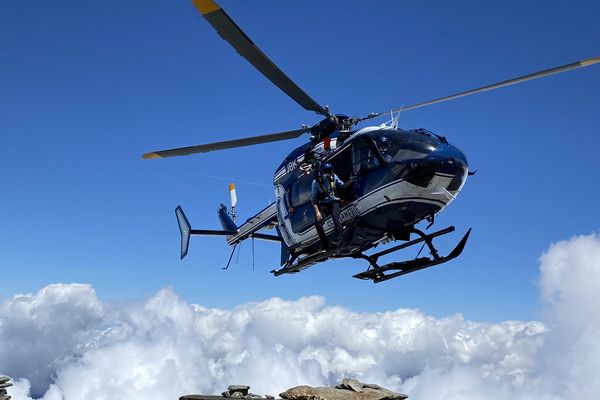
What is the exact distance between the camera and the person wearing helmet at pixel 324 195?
23.3 meters

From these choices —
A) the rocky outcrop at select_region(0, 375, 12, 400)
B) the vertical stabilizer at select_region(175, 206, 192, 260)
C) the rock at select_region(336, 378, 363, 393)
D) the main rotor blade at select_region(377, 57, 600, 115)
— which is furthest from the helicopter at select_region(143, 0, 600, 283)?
the rocky outcrop at select_region(0, 375, 12, 400)

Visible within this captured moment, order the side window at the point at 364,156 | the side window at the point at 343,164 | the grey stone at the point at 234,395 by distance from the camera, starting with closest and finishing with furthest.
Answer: the side window at the point at 364,156 < the side window at the point at 343,164 < the grey stone at the point at 234,395

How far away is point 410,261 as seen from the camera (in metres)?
24.0

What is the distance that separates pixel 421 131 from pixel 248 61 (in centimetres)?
749

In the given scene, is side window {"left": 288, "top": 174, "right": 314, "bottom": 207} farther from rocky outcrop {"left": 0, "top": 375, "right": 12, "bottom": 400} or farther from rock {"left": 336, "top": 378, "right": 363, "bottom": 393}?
rocky outcrop {"left": 0, "top": 375, "right": 12, "bottom": 400}

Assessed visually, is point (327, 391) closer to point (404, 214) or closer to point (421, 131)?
point (404, 214)

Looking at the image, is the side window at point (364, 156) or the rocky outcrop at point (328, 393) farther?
the rocky outcrop at point (328, 393)

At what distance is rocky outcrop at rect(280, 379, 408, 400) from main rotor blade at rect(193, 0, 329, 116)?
12.4 metres

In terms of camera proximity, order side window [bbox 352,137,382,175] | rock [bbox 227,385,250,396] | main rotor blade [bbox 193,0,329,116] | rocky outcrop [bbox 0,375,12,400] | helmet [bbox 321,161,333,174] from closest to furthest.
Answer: main rotor blade [bbox 193,0,329,116], side window [bbox 352,137,382,175], helmet [bbox 321,161,333,174], rock [bbox 227,385,250,396], rocky outcrop [bbox 0,375,12,400]

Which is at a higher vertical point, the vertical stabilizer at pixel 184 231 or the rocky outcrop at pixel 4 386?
the vertical stabilizer at pixel 184 231

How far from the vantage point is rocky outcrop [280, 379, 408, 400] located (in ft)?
76.8

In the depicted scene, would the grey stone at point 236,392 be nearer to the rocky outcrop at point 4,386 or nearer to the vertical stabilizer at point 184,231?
the vertical stabilizer at point 184,231

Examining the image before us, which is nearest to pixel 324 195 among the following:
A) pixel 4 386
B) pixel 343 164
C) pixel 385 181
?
pixel 343 164

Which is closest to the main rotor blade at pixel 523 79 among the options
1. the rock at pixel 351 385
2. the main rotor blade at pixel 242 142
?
the main rotor blade at pixel 242 142
